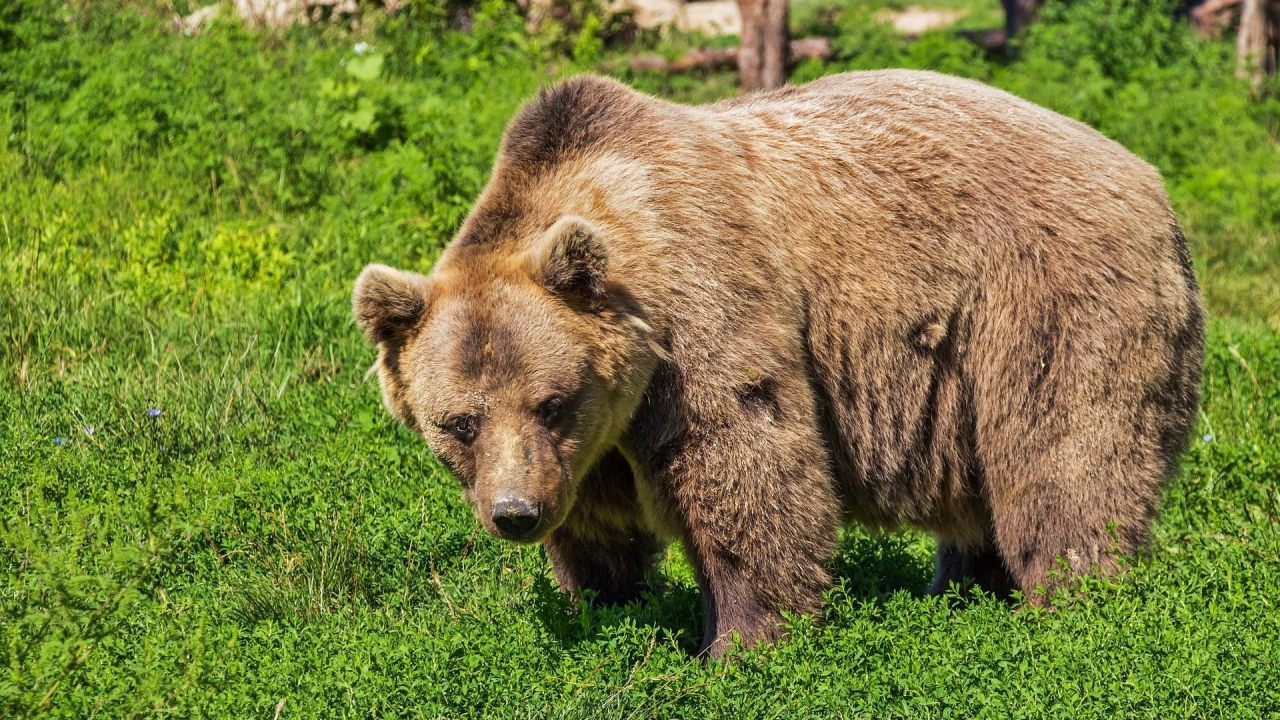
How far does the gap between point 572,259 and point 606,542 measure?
1.28 metres

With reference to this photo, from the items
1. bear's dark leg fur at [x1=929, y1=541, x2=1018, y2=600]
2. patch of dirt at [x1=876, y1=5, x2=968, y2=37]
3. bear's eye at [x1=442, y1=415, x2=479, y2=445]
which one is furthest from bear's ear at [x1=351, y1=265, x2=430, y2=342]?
patch of dirt at [x1=876, y1=5, x2=968, y2=37]

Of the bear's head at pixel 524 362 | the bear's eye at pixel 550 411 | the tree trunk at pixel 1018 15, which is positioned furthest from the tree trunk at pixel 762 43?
the bear's eye at pixel 550 411

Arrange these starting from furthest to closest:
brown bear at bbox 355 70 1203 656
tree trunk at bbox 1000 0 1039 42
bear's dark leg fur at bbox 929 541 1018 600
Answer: tree trunk at bbox 1000 0 1039 42, bear's dark leg fur at bbox 929 541 1018 600, brown bear at bbox 355 70 1203 656

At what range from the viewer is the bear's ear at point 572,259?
4.68 m

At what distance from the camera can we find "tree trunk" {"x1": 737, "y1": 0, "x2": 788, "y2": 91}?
13.3 metres

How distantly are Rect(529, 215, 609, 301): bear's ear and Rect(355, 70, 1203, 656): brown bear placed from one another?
0.5 inches

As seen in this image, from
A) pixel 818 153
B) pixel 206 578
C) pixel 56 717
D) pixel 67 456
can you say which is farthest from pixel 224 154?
pixel 56 717

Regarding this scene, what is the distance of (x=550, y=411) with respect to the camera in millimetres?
4762

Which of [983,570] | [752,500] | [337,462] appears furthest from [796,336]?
[337,462]

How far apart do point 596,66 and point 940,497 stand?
8187 millimetres

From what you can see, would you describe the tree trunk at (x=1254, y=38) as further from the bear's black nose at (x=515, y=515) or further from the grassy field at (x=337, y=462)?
the bear's black nose at (x=515, y=515)

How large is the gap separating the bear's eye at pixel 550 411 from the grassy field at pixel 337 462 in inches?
32.4

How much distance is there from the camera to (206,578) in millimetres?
5773

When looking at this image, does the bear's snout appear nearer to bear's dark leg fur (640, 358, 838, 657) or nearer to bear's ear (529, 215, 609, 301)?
bear's dark leg fur (640, 358, 838, 657)
